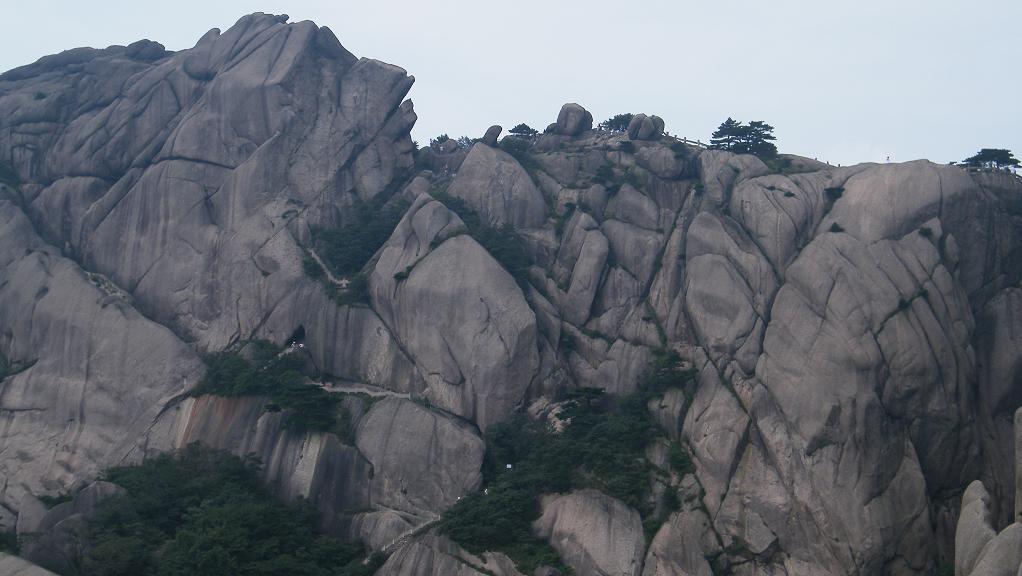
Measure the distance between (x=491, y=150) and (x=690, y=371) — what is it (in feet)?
64.7

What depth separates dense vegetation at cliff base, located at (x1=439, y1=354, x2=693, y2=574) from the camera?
150 ft

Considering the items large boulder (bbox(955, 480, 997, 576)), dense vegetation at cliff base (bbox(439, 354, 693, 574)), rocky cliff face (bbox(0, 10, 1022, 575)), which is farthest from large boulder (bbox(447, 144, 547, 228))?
large boulder (bbox(955, 480, 997, 576))

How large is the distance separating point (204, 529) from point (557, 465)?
1589 centimetres

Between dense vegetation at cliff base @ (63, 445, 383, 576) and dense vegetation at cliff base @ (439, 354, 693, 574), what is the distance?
209 inches

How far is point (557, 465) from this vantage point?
48.5 m

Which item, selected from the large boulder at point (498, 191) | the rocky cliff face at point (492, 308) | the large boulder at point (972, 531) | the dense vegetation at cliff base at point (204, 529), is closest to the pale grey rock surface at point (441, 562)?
the rocky cliff face at point (492, 308)

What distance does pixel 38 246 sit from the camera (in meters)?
60.0

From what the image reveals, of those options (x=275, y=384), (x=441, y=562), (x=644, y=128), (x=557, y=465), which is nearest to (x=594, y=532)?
(x=557, y=465)

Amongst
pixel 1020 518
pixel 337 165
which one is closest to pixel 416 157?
pixel 337 165

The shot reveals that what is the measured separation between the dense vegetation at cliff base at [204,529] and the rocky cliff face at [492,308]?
184 cm

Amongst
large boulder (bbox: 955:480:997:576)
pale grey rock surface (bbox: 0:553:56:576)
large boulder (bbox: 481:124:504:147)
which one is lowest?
pale grey rock surface (bbox: 0:553:56:576)

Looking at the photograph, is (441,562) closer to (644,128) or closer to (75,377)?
(75,377)

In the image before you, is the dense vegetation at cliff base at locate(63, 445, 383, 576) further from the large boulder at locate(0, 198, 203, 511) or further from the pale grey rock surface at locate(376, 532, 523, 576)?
the large boulder at locate(0, 198, 203, 511)

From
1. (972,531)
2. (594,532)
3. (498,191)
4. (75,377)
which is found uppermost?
(498,191)
